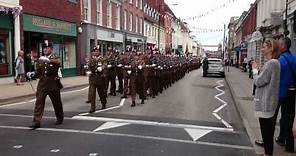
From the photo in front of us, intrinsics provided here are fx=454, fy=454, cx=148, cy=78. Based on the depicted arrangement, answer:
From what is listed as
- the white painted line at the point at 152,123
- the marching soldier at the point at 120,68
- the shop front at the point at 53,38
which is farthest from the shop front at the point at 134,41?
the white painted line at the point at 152,123

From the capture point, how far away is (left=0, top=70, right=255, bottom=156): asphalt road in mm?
7857

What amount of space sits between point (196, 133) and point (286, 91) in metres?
3.01

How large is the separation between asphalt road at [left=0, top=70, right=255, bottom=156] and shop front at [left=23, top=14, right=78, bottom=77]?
1044 cm

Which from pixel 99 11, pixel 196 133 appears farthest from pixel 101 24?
pixel 196 133

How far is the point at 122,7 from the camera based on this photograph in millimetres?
45375

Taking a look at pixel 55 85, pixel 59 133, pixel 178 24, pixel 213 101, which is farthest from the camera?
pixel 178 24

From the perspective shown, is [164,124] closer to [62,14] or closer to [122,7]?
[62,14]

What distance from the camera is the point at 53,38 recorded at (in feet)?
95.4

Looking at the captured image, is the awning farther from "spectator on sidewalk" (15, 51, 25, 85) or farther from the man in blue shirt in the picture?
the man in blue shirt

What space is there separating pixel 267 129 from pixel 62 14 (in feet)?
82.0

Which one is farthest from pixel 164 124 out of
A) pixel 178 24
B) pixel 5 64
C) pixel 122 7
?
pixel 178 24

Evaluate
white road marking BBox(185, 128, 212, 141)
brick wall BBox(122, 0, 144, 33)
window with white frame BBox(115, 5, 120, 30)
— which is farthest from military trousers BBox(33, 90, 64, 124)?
brick wall BBox(122, 0, 144, 33)

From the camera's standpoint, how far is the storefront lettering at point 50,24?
26.1m

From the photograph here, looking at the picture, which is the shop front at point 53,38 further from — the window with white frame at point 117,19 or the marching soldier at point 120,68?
the window with white frame at point 117,19
